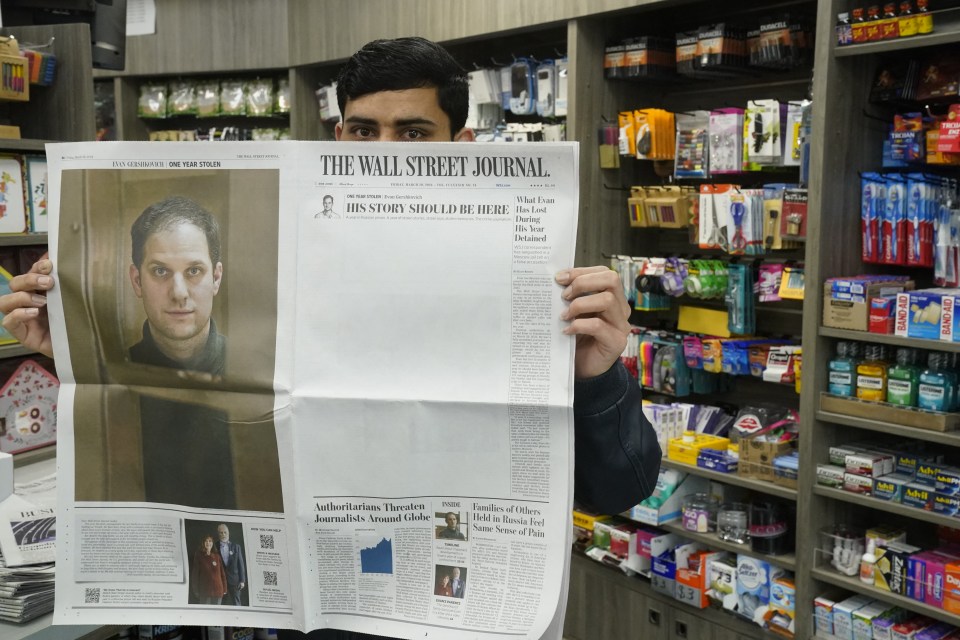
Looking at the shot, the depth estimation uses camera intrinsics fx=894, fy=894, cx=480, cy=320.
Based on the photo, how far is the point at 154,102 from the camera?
527 centimetres

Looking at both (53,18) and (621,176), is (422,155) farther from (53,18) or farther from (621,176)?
(53,18)

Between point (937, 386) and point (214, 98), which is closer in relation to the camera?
point (937, 386)

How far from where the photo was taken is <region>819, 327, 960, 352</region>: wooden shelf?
2.41 metres

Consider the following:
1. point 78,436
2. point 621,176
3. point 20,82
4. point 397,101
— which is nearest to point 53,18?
point 20,82

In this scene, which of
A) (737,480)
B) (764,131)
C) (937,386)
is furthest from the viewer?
(737,480)

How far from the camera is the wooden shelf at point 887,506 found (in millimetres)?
2441

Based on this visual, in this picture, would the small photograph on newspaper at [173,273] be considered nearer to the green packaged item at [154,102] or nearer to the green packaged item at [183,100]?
the green packaged item at [183,100]

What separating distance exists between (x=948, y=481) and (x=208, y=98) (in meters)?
4.22

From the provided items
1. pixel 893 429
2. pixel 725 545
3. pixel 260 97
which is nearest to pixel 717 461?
pixel 725 545

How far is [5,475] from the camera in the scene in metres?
1.86

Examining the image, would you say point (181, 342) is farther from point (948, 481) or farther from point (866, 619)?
point (866, 619)

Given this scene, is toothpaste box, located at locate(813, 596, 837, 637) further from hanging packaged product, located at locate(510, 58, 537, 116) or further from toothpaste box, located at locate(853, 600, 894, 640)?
hanging packaged product, located at locate(510, 58, 537, 116)

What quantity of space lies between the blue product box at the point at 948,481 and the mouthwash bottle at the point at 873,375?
0.84 ft

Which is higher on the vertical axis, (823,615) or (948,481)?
(948,481)
